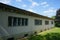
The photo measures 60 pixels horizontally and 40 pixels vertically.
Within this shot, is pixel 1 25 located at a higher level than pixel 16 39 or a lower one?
higher

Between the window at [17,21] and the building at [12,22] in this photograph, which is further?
the window at [17,21]

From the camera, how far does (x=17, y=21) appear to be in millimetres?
14375

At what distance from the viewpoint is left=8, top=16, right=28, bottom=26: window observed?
1294 cm

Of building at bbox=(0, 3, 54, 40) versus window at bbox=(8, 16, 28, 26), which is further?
window at bbox=(8, 16, 28, 26)

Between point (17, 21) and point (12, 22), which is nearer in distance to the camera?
point (12, 22)

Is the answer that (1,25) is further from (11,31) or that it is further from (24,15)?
(24,15)

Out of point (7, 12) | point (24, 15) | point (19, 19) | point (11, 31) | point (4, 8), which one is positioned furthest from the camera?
point (24, 15)

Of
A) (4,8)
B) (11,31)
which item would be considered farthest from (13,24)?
(4,8)

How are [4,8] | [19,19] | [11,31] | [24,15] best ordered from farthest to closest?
1. [24,15]
2. [19,19]
3. [11,31]
4. [4,8]

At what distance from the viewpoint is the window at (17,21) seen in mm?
12936

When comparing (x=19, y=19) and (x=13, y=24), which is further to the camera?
(x=19, y=19)

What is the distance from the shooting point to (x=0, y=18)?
11.3 meters

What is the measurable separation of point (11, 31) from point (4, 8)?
300 cm

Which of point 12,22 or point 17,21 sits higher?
point 17,21
